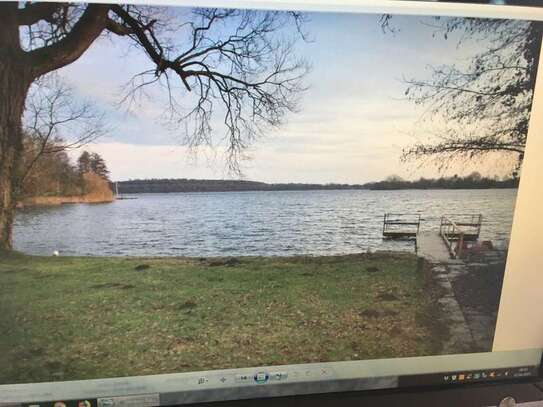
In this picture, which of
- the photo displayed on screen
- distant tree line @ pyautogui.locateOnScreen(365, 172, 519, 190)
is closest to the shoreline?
the photo displayed on screen

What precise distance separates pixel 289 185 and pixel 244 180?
76 millimetres

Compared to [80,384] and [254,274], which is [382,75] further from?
[80,384]

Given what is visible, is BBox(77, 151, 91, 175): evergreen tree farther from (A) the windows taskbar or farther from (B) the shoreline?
(A) the windows taskbar

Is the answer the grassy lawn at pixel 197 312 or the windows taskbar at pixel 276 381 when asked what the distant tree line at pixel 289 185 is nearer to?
the grassy lawn at pixel 197 312

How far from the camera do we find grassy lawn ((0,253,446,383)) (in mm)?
612

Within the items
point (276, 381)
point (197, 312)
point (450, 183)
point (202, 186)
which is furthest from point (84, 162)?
point (450, 183)

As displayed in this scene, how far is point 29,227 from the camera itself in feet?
1.95

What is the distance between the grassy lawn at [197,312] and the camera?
612mm

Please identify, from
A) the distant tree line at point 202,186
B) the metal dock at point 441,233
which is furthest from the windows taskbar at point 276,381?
the distant tree line at point 202,186

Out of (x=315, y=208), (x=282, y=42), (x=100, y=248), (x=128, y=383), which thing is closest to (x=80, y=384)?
(x=128, y=383)

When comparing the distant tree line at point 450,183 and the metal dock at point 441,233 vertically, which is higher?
the distant tree line at point 450,183

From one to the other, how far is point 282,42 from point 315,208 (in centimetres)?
26

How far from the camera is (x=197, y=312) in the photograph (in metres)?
0.64

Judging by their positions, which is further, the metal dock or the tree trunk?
the metal dock
